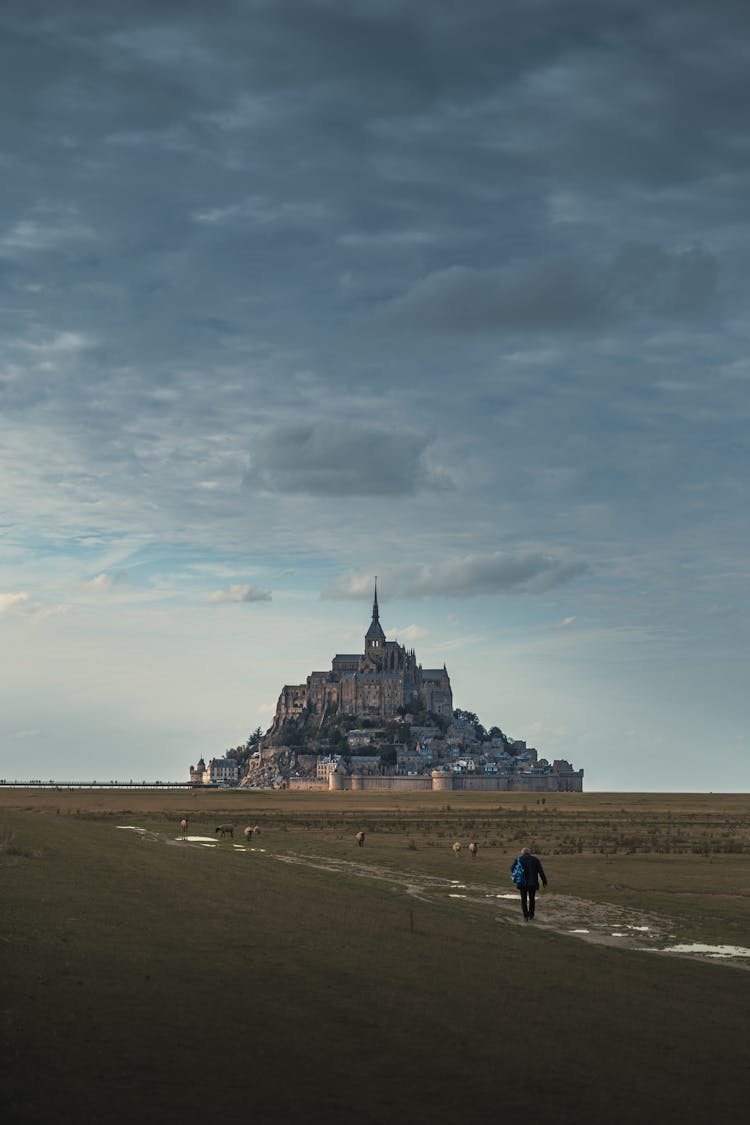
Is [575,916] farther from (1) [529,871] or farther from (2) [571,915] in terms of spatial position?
(1) [529,871]

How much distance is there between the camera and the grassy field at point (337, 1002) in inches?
529

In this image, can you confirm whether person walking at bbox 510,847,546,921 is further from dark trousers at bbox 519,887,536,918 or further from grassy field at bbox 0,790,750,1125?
grassy field at bbox 0,790,750,1125

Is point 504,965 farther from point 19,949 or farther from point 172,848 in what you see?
point 172,848

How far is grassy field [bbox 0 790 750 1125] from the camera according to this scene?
1343cm

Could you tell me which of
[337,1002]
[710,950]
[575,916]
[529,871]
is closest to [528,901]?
[575,916]

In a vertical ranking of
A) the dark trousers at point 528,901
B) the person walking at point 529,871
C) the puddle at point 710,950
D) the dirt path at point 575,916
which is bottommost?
the puddle at point 710,950

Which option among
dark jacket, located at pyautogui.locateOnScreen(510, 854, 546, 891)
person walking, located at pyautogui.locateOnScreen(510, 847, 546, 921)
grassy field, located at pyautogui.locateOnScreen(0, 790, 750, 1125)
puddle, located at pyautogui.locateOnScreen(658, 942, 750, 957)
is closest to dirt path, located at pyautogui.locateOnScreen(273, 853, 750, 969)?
puddle, located at pyautogui.locateOnScreen(658, 942, 750, 957)

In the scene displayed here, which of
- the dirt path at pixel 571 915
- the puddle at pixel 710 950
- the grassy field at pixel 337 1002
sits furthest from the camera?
the dirt path at pixel 571 915

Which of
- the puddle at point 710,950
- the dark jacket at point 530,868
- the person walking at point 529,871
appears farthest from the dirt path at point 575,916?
the dark jacket at point 530,868

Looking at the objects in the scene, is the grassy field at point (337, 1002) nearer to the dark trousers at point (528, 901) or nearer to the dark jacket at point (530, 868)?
the dark trousers at point (528, 901)

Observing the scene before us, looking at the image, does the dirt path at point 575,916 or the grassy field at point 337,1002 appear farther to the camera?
the dirt path at point 575,916

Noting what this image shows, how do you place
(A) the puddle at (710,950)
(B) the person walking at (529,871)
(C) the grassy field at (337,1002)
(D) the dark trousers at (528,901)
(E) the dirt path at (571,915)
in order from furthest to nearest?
(D) the dark trousers at (528,901)
(B) the person walking at (529,871)
(E) the dirt path at (571,915)
(A) the puddle at (710,950)
(C) the grassy field at (337,1002)

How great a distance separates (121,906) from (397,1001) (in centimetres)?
939

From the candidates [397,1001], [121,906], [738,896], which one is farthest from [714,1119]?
[738,896]
